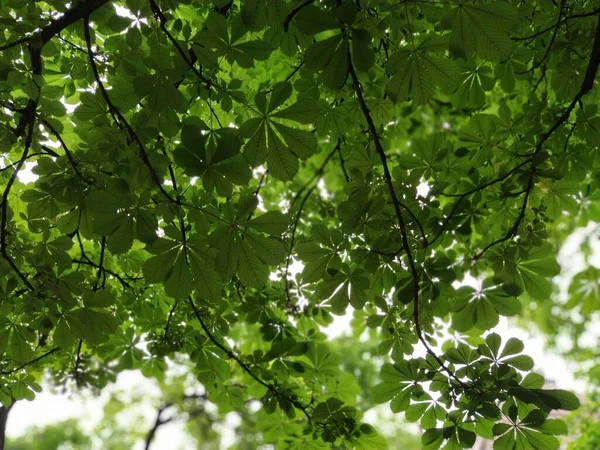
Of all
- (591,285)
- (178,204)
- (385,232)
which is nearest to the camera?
(178,204)

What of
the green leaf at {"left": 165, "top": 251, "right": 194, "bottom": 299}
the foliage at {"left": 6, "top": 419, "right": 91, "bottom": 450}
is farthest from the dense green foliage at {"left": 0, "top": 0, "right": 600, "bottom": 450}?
the foliage at {"left": 6, "top": 419, "right": 91, "bottom": 450}

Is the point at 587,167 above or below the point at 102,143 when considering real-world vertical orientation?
above

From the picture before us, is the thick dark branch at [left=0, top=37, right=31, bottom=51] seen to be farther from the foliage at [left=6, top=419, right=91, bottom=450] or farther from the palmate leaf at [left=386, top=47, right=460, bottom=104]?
the foliage at [left=6, top=419, right=91, bottom=450]

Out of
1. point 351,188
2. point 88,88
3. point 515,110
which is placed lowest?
point 351,188

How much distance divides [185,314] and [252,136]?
1.14 meters

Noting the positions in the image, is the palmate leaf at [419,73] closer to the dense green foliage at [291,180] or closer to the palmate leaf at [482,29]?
the dense green foliage at [291,180]

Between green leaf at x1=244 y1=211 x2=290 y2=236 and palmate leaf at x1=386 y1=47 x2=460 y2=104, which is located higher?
palmate leaf at x1=386 y1=47 x2=460 y2=104

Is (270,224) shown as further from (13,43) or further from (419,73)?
(13,43)

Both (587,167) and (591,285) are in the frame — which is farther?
(587,167)

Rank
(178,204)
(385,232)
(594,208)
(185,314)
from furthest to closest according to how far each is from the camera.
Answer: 1. (594,208)
2. (185,314)
3. (385,232)
4. (178,204)

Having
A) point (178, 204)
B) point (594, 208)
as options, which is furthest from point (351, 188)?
point (594, 208)

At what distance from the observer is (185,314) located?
231 centimetres

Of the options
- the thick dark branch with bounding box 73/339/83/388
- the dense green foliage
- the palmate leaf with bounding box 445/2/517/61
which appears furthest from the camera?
the thick dark branch with bounding box 73/339/83/388

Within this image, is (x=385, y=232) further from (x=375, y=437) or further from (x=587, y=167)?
(x=587, y=167)
